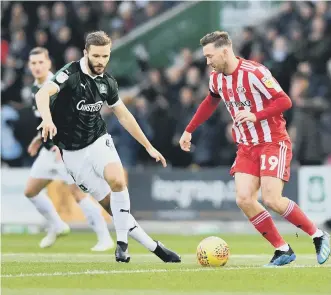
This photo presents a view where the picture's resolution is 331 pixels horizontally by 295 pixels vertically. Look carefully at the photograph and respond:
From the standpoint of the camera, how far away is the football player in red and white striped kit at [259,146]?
33.4 ft

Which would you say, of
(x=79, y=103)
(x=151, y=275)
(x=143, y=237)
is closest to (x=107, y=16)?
(x=79, y=103)

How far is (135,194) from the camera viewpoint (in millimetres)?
19688

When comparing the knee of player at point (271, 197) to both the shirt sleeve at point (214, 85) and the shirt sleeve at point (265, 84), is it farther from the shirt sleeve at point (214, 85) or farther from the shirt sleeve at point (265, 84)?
the shirt sleeve at point (214, 85)

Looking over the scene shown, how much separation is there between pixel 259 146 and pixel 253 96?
1.70 ft

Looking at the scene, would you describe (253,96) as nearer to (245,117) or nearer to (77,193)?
(245,117)

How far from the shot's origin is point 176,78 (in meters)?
21.0

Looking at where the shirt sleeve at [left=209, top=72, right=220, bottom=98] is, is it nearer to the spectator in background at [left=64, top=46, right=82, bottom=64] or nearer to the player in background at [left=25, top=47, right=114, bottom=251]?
the player in background at [left=25, top=47, right=114, bottom=251]

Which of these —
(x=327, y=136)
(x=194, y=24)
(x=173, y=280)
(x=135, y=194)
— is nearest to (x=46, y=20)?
(x=194, y=24)

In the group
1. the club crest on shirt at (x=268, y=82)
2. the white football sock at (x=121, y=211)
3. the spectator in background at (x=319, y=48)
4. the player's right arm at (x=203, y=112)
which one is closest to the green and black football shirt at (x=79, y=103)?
the white football sock at (x=121, y=211)

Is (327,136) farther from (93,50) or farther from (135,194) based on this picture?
(93,50)

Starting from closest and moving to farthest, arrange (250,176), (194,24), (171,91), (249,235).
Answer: (250,176) → (249,235) → (171,91) → (194,24)

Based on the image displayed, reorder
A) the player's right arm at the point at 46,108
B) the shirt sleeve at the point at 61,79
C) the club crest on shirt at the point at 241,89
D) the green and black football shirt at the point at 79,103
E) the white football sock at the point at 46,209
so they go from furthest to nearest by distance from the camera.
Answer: the white football sock at the point at 46,209 → the green and black football shirt at the point at 79,103 → the shirt sleeve at the point at 61,79 → the club crest on shirt at the point at 241,89 → the player's right arm at the point at 46,108

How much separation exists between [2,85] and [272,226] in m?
13.3

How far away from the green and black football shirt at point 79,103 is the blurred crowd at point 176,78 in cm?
797
